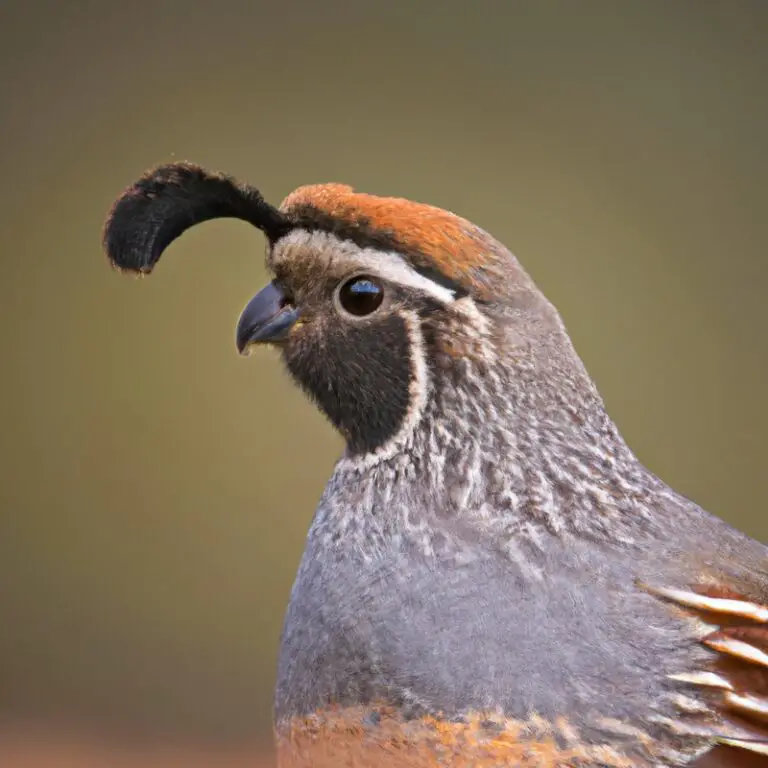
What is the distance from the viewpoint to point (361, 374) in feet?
3.78

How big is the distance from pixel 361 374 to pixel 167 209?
27cm

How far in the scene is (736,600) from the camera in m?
1.02

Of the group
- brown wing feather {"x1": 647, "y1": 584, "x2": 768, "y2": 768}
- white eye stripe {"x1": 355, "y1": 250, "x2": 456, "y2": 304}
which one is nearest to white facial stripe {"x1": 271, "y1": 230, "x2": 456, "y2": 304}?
white eye stripe {"x1": 355, "y1": 250, "x2": 456, "y2": 304}

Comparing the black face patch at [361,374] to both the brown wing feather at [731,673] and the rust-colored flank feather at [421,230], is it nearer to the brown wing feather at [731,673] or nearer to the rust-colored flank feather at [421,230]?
the rust-colored flank feather at [421,230]

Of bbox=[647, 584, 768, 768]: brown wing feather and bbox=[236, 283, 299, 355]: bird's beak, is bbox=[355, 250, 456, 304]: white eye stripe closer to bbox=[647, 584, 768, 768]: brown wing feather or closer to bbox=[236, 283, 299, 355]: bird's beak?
bbox=[236, 283, 299, 355]: bird's beak

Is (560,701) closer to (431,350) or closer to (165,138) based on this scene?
(431,350)

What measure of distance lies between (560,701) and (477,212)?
1.83 m

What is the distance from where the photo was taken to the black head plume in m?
1.10

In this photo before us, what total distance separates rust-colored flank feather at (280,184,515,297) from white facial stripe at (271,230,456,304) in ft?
Answer: 0.04

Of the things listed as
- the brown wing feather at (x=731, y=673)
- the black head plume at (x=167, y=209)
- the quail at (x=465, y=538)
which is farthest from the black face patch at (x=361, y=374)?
the brown wing feather at (x=731, y=673)

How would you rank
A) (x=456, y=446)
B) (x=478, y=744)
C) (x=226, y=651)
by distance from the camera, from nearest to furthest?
(x=478, y=744) < (x=456, y=446) < (x=226, y=651)

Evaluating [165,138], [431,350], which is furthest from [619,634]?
[165,138]

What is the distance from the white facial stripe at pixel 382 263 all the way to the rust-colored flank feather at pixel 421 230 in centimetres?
1

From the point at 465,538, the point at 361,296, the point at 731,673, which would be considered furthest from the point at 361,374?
the point at 731,673
